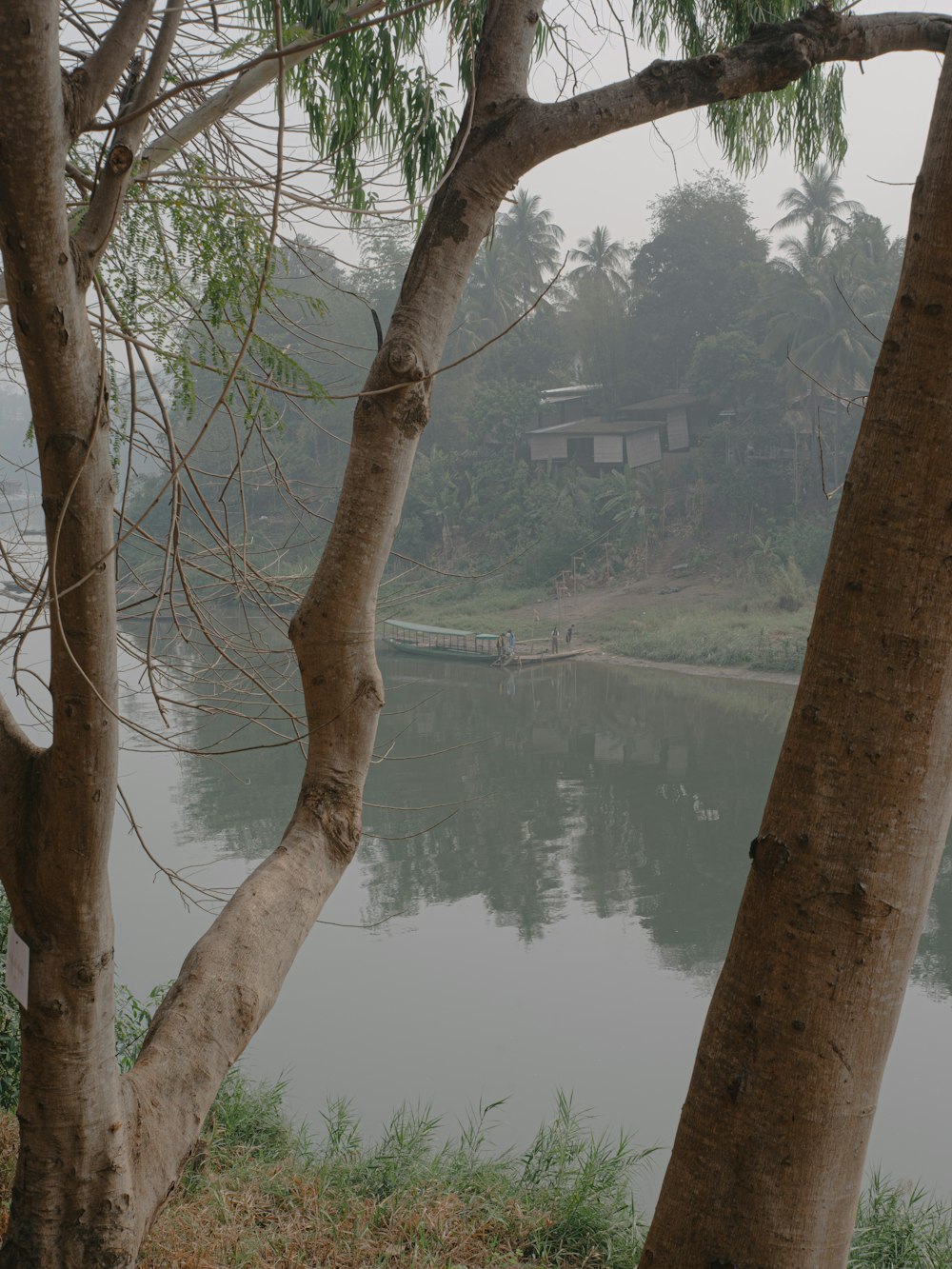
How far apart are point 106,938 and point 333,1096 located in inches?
176

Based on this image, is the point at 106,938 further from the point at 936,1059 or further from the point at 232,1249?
the point at 936,1059

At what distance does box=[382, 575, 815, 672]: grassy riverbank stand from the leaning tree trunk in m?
14.0

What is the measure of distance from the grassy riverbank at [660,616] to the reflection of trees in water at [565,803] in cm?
94

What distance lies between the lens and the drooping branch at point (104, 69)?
112 centimetres

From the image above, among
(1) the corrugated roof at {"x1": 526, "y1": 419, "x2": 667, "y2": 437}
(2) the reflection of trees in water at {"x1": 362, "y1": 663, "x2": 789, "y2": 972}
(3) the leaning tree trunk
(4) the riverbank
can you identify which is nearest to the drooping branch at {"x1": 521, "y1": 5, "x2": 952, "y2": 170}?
(3) the leaning tree trunk

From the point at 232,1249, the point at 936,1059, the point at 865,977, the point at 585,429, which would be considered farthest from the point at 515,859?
the point at 585,429

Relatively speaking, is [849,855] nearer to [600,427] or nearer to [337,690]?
[337,690]

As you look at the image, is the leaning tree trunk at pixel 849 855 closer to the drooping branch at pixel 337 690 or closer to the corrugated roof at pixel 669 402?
the drooping branch at pixel 337 690

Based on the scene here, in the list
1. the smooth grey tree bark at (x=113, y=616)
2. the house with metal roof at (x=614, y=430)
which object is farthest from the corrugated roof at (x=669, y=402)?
the smooth grey tree bark at (x=113, y=616)

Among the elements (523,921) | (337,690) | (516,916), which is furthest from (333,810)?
(516,916)

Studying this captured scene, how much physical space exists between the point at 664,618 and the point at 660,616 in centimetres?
18

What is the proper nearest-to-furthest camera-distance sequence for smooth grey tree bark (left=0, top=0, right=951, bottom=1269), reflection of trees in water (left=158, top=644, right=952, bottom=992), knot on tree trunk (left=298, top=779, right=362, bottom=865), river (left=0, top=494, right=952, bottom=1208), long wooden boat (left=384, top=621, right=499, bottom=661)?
smooth grey tree bark (left=0, top=0, right=951, bottom=1269), knot on tree trunk (left=298, top=779, right=362, bottom=865), river (left=0, top=494, right=952, bottom=1208), reflection of trees in water (left=158, top=644, right=952, bottom=992), long wooden boat (left=384, top=621, right=499, bottom=661)

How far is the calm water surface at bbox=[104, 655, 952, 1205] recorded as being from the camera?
557cm

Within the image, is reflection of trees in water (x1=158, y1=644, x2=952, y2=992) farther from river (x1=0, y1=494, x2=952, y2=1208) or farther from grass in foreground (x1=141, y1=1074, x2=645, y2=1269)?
grass in foreground (x1=141, y1=1074, x2=645, y2=1269)
